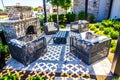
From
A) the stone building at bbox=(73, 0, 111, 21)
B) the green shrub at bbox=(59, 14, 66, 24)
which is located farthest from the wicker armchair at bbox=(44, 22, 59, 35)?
the stone building at bbox=(73, 0, 111, 21)

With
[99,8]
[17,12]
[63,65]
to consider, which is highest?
[99,8]

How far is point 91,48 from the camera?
479 cm

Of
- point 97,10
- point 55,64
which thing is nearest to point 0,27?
point 55,64

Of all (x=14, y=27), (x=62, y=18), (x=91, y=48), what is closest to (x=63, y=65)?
(x=91, y=48)

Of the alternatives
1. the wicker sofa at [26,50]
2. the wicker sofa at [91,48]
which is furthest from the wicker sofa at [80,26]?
the wicker sofa at [26,50]

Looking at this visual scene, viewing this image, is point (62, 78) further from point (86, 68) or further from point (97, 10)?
point (97, 10)

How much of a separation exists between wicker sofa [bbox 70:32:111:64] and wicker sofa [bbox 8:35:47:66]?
1.95 m

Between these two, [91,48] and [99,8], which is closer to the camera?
[91,48]

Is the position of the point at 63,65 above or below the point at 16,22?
below

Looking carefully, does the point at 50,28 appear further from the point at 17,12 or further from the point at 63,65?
the point at 63,65

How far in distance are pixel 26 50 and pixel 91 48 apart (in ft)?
9.92

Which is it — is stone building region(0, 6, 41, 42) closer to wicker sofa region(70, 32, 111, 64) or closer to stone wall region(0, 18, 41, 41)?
stone wall region(0, 18, 41, 41)

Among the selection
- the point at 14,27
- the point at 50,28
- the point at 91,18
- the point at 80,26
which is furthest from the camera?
the point at 91,18

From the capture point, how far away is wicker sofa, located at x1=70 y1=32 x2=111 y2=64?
4.88m
